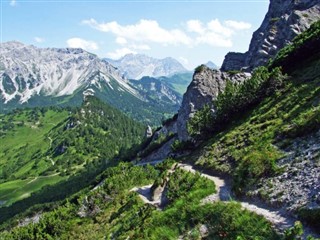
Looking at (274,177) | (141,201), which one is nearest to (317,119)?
(274,177)

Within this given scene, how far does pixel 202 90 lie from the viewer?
116 meters

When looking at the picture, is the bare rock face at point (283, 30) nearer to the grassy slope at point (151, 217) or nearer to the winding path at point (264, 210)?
the grassy slope at point (151, 217)

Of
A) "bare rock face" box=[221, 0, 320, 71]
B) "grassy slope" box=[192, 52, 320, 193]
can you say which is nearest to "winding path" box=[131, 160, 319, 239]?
"grassy slope" box=[192, 52, 320, 193]

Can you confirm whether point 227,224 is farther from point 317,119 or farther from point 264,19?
point 264,19

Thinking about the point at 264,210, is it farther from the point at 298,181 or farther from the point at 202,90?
the point at 202,90

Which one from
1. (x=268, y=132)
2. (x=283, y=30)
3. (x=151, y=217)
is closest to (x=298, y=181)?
(x=151, y=217)

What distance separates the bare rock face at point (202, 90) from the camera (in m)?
114

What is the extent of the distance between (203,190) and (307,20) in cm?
11725

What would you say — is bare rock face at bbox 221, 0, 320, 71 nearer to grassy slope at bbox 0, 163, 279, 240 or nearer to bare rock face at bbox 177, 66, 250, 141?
bare rock face at bbox 177, 66, 250, 141

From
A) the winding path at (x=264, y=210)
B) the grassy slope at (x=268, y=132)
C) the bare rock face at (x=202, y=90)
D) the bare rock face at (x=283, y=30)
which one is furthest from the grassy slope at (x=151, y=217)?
the bare rock face at (x=283, y=30)

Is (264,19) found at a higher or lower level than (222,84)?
higher

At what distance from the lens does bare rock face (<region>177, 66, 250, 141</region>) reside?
4498 inches

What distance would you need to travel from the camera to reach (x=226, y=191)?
123 feet

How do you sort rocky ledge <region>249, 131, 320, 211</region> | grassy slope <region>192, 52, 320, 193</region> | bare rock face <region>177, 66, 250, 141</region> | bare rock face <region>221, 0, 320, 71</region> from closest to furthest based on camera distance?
rocky ledge <region>249, 131, 320, 211</region>, grassy slope <region>192, 52, 320, 193</region>, bare rock face <region>177, 66, 250, 141</region>, bare rock face <region>221, 0, 320, 71</region>
